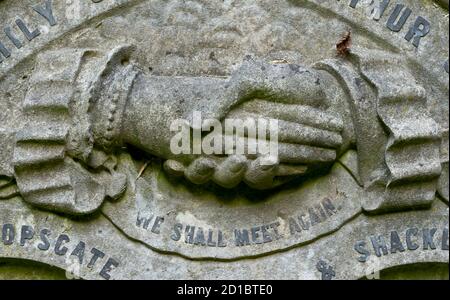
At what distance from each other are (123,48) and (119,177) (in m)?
Result: 0.50

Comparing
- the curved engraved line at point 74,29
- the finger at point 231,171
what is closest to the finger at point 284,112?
the finger at point 231,171

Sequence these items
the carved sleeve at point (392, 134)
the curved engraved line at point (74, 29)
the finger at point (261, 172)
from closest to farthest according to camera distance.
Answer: the finger at point (261, 172), the carved sleeve at point (392, 134), the curved engraved line at point (74, 29)

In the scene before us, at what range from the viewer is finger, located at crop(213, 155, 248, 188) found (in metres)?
3.65

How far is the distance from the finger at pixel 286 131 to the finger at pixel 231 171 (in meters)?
0.10

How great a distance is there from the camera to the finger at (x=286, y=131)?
12.0 feet

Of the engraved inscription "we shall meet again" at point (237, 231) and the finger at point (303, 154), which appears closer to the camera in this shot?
the finger at point (303, 154)

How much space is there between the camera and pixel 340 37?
3.99 metres

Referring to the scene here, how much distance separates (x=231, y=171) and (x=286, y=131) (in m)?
0.25

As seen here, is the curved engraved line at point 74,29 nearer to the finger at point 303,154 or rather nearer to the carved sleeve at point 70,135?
the carved sleeve at point 70,135

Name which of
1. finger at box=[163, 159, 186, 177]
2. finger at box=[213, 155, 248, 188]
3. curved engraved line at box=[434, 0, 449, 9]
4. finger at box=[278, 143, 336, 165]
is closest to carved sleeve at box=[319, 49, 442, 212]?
finger at box=[278, 143, 336, 165]

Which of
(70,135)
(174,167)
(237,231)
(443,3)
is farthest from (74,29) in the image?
(443,3)

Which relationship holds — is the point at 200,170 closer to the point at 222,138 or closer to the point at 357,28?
the point at 222,138

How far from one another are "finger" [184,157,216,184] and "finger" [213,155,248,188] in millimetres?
26

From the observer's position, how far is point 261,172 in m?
3.67
